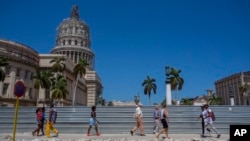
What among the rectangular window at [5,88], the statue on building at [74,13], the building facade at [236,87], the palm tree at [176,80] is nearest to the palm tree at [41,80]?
the rectangular window at [5,88]

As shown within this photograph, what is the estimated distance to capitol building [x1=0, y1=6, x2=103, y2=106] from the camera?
55.4 metres

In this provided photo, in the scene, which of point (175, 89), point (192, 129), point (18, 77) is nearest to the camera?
point (192, 129)

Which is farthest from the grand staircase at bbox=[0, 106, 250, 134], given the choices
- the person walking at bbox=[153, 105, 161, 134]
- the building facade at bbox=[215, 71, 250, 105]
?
the building facade at bbox=[215, 71, 250, 105]

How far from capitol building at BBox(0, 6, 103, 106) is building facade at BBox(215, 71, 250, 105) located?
199 ft

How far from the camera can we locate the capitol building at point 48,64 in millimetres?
55419

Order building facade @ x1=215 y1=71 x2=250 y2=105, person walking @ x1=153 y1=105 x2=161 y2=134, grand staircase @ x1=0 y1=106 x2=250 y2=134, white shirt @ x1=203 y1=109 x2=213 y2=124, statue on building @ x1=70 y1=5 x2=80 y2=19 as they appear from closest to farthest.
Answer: white shirt @ x1=203 y1=109 x2=213 y2=124 < person walking @ x1=153 y1=105 x2=161 y2=134 < grand staircase @ x1=0 y1=106 x2=250 y2=134 < building facade @ x1=215 y1=71 x2=250 y2=105 < statue on building @ x1=70 y1=5 x2=80 y2=19

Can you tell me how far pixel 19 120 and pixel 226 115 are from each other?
13.1 meters

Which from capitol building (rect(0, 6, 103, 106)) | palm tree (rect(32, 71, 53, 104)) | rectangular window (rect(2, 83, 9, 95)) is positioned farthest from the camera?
palm tree (rect(32, 71, 53, 104))

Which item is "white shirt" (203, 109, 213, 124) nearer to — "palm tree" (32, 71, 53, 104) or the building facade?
"palm tree" (32, 71, 53, 104)

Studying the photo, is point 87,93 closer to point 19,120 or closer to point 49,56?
point 49,56

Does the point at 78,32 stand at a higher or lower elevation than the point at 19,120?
higher

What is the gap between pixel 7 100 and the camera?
53.5m

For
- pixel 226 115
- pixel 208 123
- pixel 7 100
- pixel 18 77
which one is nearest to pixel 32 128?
pixel 208 123

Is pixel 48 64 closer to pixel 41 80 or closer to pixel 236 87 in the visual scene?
pixel 41 80
